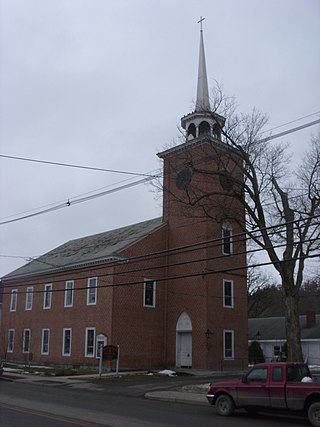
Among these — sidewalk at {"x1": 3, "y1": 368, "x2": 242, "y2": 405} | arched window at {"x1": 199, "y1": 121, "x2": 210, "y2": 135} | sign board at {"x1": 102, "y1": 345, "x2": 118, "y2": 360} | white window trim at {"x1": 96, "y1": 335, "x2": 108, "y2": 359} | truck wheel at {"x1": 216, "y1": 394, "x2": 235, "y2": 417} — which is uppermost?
arched window at {"x1": 199, "y1": 121, "x2": 210, "y2": 135}

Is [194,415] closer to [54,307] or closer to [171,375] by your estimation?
[171,375]

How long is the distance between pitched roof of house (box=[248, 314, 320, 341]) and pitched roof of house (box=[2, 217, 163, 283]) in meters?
19.1

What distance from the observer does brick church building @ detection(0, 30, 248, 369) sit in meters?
35.8

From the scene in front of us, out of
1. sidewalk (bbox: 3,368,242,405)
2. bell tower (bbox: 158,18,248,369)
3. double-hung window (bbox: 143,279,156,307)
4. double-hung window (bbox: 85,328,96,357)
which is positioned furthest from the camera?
double-hung window (bbox: 143,279,156,307)

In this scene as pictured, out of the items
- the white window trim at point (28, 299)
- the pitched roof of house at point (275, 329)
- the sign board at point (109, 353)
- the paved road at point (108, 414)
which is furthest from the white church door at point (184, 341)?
the pitched roof of house at point (275, 329)

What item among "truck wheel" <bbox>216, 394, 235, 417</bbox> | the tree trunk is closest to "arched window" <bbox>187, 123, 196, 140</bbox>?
the tree trunk

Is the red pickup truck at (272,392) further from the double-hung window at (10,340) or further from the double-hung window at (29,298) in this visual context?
the double-hung window at (10,340)

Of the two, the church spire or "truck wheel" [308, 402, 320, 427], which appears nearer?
"truck wheel" [308, 402, 320, 427]

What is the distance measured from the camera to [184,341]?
123ft

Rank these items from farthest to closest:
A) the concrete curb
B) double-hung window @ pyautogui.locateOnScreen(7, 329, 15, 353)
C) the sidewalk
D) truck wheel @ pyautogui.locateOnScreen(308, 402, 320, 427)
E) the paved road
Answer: double-hung window @ pyautogui.locateOnScreen(7, 329, 15, 353)
the sidewalk
the concrete curb
truck wheel @ pyautogui.locateOnScreen(308, 402, 320, 427)
the paved road

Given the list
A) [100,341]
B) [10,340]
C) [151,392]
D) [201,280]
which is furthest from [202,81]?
[10,340]

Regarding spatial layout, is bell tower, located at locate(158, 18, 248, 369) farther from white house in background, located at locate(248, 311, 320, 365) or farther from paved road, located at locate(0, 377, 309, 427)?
paved road, located at locate(0, 377, 309, 427)

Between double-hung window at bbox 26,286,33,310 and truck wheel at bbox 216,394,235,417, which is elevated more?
double-hung window at bbox 26,286,33,310

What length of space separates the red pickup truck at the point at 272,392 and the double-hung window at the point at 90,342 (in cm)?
2173
